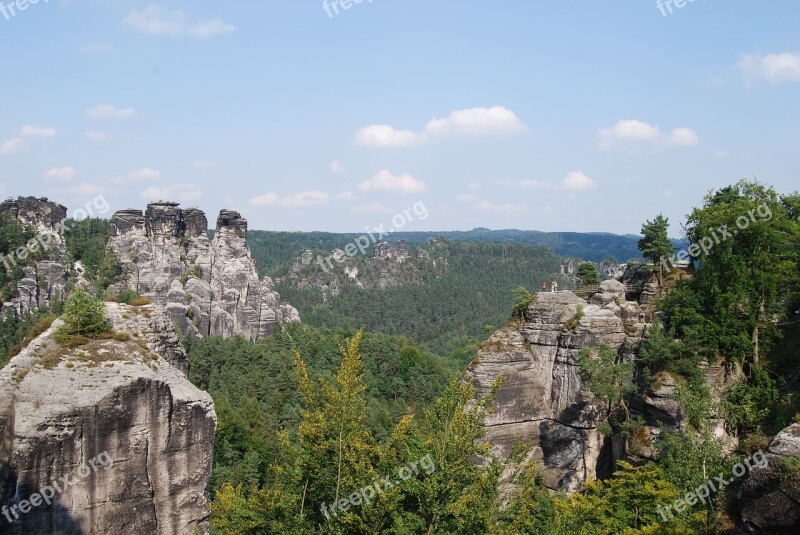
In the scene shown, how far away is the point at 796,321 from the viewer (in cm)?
2517

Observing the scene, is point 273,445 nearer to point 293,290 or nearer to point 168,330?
point 168,330

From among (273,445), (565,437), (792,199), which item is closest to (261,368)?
(273,445)

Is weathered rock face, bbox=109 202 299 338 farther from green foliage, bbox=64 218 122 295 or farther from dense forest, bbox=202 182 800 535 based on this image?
dense forest, bbox=202 182 800 535

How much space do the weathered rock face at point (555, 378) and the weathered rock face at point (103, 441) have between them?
15953mm

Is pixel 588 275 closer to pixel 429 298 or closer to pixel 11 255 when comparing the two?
pixel 11 255

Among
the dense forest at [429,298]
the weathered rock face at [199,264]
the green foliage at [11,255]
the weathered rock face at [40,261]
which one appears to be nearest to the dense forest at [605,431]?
the weathered rock face at [199,264]

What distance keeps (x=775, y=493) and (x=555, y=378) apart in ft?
52.9

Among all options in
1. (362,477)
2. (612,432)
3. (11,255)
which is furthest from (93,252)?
(362,477)

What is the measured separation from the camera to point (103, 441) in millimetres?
14992

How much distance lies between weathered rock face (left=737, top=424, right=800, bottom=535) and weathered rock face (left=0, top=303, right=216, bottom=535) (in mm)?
14250

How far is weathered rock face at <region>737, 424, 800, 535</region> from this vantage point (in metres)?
14.1

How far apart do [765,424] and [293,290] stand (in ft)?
481

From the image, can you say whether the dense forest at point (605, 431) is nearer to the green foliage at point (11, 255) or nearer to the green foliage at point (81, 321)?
the green foliage at point (81, 321)

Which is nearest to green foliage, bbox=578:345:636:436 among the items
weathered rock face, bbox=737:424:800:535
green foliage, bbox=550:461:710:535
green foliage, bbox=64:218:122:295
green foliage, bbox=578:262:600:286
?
green foliage, bbox=550:461:710:535
